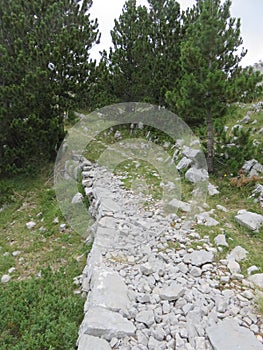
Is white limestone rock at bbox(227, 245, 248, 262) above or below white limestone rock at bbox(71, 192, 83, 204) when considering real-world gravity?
above

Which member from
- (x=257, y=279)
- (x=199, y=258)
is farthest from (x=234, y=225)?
(x=257, y=279)

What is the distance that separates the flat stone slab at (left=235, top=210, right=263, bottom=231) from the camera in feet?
20.5

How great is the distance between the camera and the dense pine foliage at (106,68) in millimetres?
8156

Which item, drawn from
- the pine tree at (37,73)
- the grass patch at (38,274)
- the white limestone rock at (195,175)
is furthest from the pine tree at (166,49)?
the grass patch at (38,274)

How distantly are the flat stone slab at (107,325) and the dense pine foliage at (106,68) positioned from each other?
6441 millimetres

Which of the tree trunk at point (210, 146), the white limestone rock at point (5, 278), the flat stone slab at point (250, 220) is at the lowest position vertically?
the white limestone rock at point (5, 278)

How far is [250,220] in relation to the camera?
6406mm

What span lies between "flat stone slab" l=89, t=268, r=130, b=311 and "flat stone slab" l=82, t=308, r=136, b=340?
0.16 m

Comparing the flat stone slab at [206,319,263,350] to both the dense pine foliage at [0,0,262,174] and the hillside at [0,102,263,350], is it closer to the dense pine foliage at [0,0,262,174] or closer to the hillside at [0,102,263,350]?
the hillside at [0,102,263,350]

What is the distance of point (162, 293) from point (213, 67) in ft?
22.4

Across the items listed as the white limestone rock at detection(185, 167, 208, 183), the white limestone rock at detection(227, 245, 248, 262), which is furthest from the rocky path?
the white limestone rock at detection(185, 167, 208, 183)

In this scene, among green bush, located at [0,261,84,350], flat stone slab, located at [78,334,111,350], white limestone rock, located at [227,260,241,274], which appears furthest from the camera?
white limestone rock, located at [227,260,241,274]

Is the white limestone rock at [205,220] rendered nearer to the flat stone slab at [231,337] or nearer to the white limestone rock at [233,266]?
the white limestone rock at [233,266]

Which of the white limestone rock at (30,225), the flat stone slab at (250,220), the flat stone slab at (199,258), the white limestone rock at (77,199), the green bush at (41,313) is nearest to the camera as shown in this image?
the green bush at (41,313)
